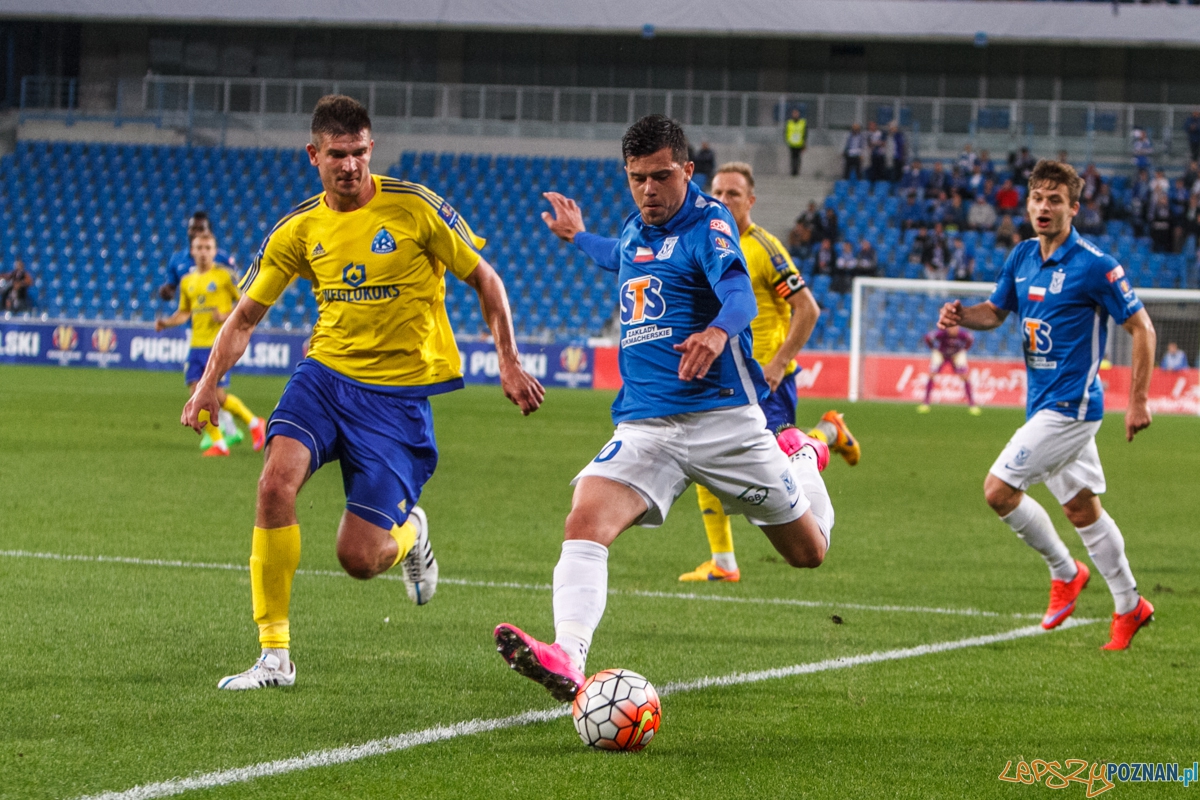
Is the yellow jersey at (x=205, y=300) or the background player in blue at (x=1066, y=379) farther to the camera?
the yellow jersey at (x=205, y=300)

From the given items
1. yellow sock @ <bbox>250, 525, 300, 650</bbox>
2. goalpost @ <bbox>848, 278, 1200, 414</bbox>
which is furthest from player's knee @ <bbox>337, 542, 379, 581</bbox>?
goalpost @ <bbox>848, 278, 1200, 414</bbox>

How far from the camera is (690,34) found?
39531mm

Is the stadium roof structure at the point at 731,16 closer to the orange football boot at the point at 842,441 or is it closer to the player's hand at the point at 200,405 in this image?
the orange football boot at the point at 842,441

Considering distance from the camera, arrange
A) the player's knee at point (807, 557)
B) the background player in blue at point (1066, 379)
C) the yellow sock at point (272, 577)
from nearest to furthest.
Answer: the yellow sock at point (272, 577)
the player's knee at point (807, 557)
the background player in blue at point (1066, 379)

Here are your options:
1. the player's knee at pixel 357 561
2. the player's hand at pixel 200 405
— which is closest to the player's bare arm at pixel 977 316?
the player's knee at pixel 357 561

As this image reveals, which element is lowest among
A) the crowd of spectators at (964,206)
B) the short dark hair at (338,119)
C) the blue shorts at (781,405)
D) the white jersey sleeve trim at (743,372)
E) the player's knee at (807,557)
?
the player's knee at (807,557)

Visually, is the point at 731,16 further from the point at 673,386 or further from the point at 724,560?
the point at 673,386

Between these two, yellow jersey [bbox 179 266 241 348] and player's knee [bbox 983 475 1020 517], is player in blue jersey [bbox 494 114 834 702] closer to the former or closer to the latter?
player's knee [bbox 983 475 1020 517]

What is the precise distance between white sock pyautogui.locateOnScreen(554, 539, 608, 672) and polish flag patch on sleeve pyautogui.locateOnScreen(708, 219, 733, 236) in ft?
3.92

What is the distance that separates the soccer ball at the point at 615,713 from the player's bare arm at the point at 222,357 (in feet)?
5.98

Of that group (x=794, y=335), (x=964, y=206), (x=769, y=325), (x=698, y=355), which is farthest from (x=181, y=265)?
(x=964, y=206)

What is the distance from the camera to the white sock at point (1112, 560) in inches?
274

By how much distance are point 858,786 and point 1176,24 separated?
3880 cm

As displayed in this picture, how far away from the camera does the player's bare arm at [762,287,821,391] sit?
7.88m
